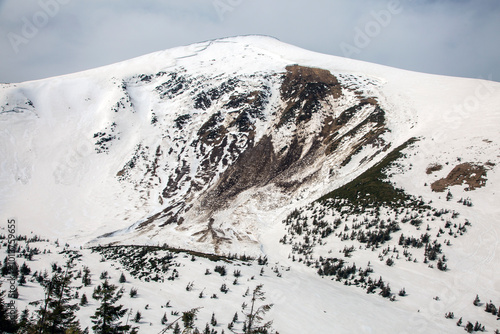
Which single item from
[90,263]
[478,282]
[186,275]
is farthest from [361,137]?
[90,263]

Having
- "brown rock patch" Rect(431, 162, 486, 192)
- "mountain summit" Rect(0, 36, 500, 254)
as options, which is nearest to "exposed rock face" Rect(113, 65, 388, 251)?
"mountain summit" Rect(0, 36, 500, 254)

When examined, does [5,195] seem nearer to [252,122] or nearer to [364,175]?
[252,122]

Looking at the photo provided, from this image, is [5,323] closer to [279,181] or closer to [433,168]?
[433,168]

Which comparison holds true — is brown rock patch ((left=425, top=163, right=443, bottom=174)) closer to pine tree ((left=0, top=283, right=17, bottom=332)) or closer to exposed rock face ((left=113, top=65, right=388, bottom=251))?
exposed rock face ((left=113, top=65, right=388, bottom=251))

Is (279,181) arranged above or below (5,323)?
above

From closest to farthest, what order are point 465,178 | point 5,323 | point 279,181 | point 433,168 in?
point 5,323 < point 465,178 < point 433,168 < point 279,181

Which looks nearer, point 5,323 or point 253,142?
point 5,323

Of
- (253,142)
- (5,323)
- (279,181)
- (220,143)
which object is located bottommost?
(5,323)

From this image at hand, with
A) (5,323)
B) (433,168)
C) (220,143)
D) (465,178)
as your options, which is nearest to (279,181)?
(220,143)
